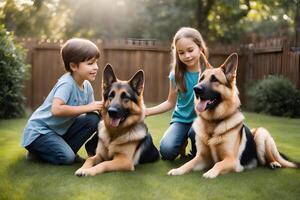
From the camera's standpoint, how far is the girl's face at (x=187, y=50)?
4.90 meters

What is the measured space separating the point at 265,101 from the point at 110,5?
18912 mm

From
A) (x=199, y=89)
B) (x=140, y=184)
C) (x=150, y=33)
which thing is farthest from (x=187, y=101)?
(x=150, y=33)

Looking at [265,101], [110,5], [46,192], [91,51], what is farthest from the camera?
[110,5]

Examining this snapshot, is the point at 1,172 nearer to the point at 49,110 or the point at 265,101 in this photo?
the point at 49,110

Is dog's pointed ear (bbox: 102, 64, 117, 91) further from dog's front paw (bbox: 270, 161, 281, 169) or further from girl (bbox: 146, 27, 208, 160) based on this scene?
dog's front paw (bbox: 270, 161, 281, 169)

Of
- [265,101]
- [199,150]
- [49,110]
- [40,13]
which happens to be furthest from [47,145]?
[40,13]

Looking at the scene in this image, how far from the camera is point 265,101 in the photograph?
11.6 meters

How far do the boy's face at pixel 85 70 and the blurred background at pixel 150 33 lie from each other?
5773 millimetres

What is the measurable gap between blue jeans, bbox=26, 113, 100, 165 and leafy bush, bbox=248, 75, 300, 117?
7327 mm

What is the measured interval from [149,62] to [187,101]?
26.5 feet

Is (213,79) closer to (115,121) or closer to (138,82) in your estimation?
(138,82)

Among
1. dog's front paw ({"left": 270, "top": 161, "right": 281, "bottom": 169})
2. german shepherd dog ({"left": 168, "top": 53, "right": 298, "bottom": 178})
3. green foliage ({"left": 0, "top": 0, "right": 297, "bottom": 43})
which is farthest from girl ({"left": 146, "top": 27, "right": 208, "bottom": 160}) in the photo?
green foliage ({"left": 0, "top": 0, "right": 297, "bottom": 43})

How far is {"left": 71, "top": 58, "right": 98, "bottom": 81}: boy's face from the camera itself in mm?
4718

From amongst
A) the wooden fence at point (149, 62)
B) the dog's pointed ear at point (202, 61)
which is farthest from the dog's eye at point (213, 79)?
the wooden fence at point (149, 62)
